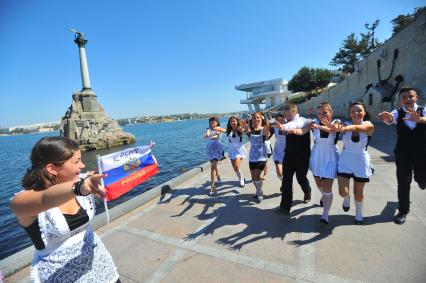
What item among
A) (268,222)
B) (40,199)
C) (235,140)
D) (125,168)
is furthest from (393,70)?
(40,199)

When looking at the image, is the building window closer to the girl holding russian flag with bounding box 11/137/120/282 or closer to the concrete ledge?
the concrete ledge

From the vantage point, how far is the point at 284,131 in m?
3.84

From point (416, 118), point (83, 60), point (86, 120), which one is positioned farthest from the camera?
point (86, 120)

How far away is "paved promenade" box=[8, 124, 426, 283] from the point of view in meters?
2.92

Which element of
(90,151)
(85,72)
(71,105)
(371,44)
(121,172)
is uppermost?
(371,44)

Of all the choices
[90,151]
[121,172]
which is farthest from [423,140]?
[90,151]

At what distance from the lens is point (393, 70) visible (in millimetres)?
20188

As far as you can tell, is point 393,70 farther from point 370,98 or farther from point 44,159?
point 44,159

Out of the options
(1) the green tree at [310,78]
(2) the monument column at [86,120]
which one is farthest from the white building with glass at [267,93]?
(2) the monument column at [86,120]

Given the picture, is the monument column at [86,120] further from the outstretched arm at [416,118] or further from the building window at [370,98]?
the outstretched arm at [416,118]

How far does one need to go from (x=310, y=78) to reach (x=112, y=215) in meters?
65.0

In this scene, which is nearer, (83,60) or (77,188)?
(77,188)

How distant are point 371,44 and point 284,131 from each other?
54341 millimetres

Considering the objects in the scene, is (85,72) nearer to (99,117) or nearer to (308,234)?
A: (99,117)
